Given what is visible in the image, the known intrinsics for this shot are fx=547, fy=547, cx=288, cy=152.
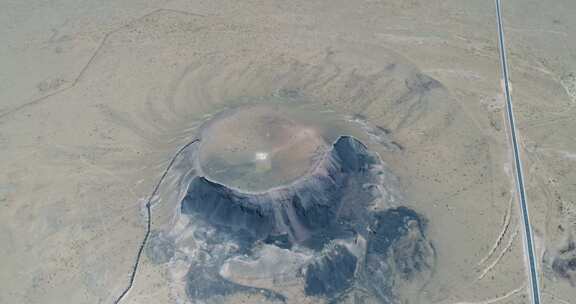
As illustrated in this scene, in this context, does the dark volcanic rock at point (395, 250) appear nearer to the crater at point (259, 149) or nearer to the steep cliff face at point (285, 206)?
the steep cliff face at point (285, 206)

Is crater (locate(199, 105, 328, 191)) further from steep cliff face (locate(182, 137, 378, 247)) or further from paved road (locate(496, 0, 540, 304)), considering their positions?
paved road (locate(496, 0, 540, 304))

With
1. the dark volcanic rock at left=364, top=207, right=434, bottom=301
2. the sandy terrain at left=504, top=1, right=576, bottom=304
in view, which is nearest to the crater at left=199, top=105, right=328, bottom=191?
the dark volcanic rock at left=364, top=207, right=434, bottom=301

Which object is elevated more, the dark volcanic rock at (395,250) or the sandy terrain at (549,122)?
the sandy terrain at (549,122)

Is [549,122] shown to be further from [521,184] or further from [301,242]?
[301,242]

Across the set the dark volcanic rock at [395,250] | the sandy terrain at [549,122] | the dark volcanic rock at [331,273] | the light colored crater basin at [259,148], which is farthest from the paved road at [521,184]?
the light colored crater basin at [259,148]

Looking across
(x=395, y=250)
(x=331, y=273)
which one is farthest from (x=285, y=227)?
(x=395, y=250)
